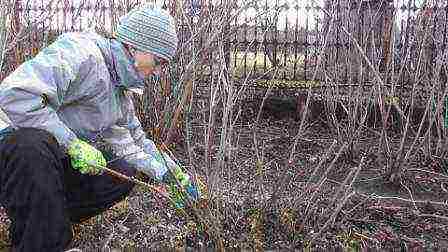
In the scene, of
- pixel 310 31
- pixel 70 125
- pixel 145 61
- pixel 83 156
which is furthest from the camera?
pixel 310 31

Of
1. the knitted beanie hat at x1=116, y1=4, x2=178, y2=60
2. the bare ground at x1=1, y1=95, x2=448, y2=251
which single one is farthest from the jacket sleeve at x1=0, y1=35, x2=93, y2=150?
the bare ground at x1=1, y1=95, x2=448, y2=251

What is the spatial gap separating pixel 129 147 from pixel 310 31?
329 centimetres

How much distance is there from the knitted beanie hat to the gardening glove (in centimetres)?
46

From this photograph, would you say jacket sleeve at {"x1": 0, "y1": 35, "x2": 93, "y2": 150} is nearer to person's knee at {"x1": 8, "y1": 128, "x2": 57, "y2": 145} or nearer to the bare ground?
person's knee at {"x1": 8, "y1": 128, "x2": 57, "y2": 145}

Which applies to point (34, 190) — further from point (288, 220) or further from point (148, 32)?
point (288, 220)

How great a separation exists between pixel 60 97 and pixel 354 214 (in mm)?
1632

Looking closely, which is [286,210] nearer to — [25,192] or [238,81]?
[25,192]

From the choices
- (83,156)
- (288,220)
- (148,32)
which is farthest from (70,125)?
(288,220)

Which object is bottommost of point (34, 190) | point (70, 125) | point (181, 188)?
point (181, 188)

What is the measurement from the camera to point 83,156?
262 centimetres

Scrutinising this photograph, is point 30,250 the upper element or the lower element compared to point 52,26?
lower

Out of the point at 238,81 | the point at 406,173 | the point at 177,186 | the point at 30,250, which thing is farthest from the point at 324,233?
the point at 238,81

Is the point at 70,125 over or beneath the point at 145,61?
beneath

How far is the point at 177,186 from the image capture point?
Answer: 2803 millimetres
